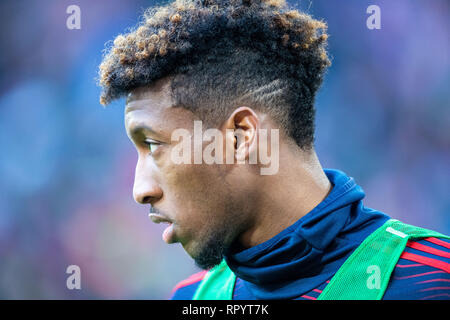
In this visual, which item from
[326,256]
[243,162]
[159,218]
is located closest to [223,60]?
[243,162]

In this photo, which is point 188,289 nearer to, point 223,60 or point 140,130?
point 140,130

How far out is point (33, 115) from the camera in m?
4.70

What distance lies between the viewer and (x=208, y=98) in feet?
5.55

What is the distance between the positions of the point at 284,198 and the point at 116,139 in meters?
3.29

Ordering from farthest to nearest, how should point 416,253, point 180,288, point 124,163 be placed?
point 124,163 < point 180,288 < point 416,253

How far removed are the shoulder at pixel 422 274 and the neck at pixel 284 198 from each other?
0.35 meters

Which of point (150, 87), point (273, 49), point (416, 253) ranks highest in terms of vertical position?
point (273, 49)

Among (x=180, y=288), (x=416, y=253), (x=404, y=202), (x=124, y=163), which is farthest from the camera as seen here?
(x=124, y=163)

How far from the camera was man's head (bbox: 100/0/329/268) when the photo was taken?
167 cm

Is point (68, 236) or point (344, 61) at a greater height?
point (344, 61)

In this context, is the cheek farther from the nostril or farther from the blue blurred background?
the blue blurred background

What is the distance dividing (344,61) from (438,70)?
0.87m
